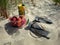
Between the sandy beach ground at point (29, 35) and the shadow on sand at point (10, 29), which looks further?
the shadow on sand at point (10, 29)

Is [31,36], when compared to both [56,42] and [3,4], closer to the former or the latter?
[56,42]

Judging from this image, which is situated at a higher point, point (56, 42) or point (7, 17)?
point (7, 17)

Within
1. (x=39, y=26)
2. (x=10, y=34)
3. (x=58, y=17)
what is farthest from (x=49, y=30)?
(x=10, y=34)

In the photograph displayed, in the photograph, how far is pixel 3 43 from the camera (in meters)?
3.51

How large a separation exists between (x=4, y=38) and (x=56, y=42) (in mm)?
998

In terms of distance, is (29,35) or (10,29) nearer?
(29,35)

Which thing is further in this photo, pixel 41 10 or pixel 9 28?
pixel 41 10

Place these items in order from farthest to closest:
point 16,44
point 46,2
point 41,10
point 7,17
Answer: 1. point 46,2
2. point 41,10
3. point 7,17
4. point 16,44

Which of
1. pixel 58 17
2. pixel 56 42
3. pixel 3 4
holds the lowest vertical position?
pixel 56 42

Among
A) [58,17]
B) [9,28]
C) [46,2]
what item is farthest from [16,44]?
[46,2]

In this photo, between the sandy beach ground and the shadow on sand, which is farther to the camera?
the shadow on sand

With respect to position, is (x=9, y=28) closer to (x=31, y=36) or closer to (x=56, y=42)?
(x=31, y=36)

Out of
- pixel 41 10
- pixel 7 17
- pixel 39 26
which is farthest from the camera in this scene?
pixel 41 10

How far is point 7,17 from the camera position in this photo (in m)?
4.09
